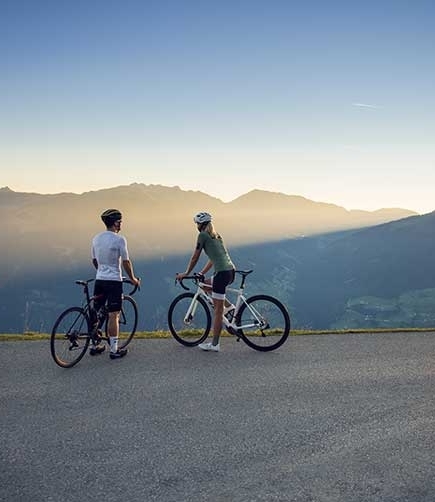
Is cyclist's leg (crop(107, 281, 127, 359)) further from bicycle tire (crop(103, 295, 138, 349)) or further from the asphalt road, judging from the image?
bicycle tire (crop(103, 295, 138, 349))

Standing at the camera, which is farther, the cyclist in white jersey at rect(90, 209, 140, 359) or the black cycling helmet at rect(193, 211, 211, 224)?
the black cycling helmet at rect(193, 211, 211, 224)

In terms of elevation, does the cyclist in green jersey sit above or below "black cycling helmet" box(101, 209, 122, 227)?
below

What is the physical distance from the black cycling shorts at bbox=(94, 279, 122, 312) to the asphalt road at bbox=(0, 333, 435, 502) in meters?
1.09

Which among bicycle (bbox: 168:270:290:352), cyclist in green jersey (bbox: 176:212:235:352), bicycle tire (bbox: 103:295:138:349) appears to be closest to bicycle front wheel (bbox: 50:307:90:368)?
bicycle tire (bbox: 103:295:138:349)

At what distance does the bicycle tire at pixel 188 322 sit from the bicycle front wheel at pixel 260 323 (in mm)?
789

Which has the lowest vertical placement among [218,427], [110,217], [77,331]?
[218,427]

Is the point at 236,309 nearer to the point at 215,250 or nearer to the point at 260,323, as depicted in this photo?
the point at 260,323

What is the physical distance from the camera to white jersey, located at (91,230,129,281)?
10.0 meters

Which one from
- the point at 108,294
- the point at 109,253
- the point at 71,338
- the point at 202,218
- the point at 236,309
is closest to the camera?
the point at 71,338

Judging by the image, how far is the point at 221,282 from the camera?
10875mm

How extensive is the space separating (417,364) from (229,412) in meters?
4.80

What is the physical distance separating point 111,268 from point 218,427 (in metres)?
4.49

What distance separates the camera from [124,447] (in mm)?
6172

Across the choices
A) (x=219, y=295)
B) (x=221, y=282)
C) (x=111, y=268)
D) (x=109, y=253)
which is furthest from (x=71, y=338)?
(x=221, y=282)
